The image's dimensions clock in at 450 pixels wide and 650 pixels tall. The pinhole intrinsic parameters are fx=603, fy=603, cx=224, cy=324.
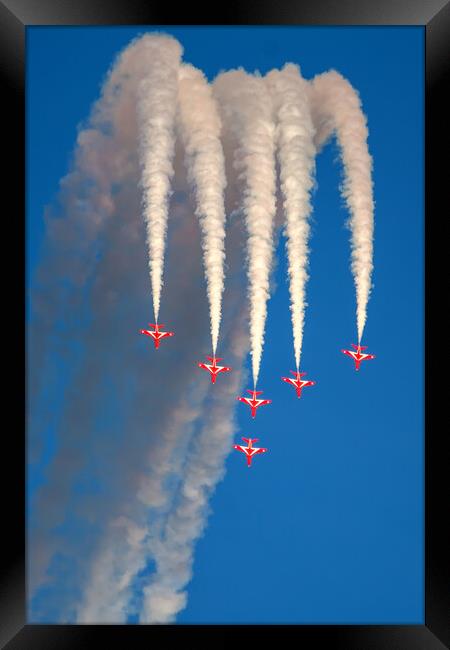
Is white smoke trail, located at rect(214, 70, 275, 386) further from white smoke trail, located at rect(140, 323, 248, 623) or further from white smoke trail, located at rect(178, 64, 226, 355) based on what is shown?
white smoke trail, located at rect(140, 323, 248, 623)

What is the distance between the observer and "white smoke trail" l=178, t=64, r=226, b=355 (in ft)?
A: 41.1

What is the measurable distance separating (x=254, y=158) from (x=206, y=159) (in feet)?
3.27

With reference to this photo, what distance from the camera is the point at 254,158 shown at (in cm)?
1246

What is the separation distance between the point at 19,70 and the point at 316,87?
19.7 ft

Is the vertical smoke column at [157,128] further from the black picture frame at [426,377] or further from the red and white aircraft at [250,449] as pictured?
the red and white aircraft at [250,449]

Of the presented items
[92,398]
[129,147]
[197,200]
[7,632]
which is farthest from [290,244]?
[7,632]

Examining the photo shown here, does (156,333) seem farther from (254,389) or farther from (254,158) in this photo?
(254,158)

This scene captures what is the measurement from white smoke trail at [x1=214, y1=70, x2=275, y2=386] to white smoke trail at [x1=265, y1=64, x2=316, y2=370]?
0.76ft

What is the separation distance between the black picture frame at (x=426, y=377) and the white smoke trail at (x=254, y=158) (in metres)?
1.66

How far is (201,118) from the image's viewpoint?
12648 mm

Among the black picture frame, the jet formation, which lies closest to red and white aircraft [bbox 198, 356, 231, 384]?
the jet formation

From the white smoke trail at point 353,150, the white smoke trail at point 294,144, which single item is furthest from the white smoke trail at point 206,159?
the white smoke trail at point 353,150

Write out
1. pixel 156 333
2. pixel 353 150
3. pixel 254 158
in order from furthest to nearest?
1. pixel 156 333
2. pixel 353 150
3. pixel 254 158

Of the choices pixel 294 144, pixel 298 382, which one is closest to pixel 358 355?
pixel 298 382
